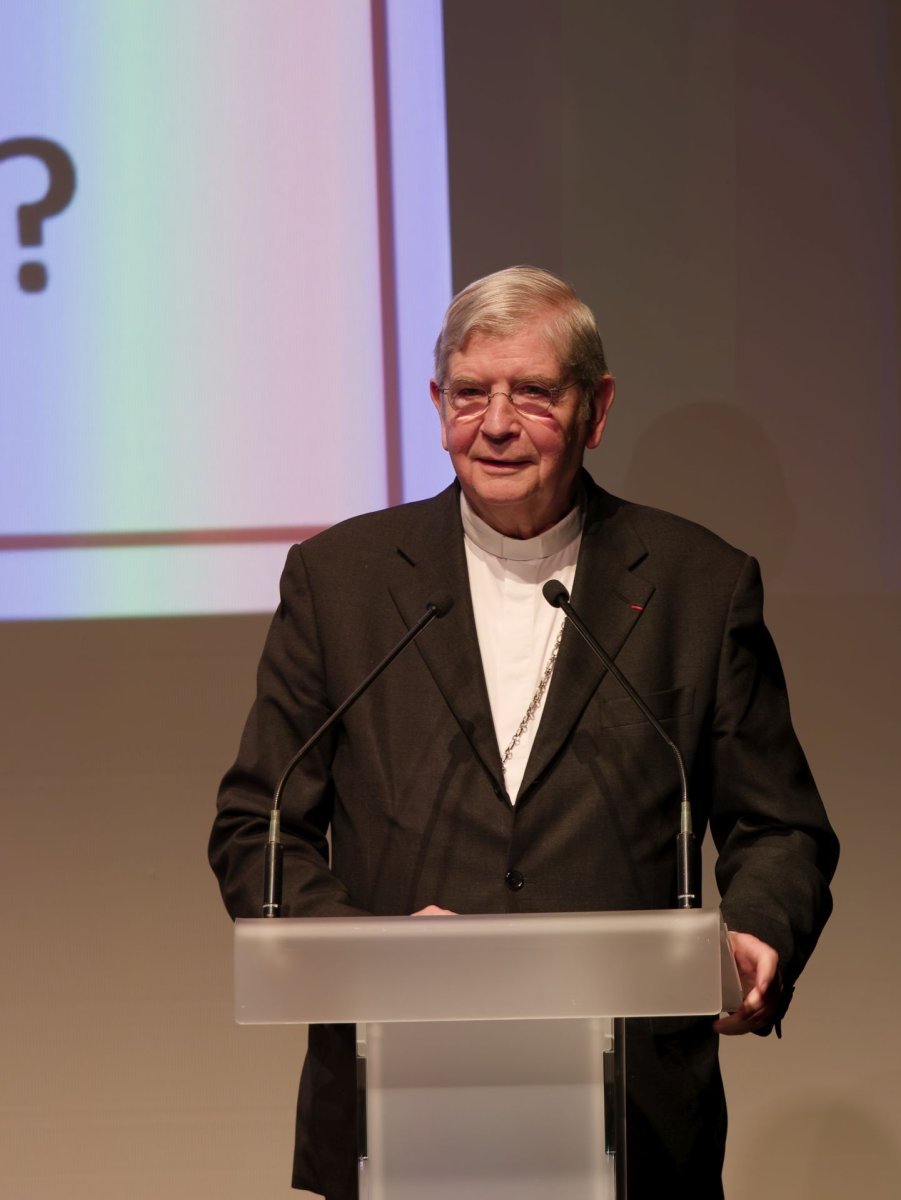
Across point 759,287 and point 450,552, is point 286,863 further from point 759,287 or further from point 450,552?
point 759,287

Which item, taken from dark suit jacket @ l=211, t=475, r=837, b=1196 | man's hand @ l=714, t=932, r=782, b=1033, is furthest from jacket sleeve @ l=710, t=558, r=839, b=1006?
man's hand @ l=714, t=932, r=782, b=1033

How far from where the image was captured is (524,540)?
7.32 ft

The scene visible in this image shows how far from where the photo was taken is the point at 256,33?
3072 mm

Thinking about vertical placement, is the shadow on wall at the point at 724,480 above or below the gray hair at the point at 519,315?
below

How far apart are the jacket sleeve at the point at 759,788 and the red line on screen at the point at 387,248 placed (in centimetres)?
102

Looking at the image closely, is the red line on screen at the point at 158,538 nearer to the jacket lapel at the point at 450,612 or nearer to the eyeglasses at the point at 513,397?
the jacket lapel at the point at 450,612

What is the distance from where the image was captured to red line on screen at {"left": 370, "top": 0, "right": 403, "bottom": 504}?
305 centimetres

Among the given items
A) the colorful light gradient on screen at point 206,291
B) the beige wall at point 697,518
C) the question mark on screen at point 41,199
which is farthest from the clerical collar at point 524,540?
the question mark on screen at point 41,199

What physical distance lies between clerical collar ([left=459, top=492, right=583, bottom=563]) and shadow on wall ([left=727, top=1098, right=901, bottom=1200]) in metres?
1.65

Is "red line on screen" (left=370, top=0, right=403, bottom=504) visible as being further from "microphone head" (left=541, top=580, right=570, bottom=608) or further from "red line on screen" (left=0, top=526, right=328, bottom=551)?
"microphone head" (left=541, top=580, right=570, bottom=608)

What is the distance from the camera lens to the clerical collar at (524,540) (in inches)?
87.7

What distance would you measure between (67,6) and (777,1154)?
106 inches

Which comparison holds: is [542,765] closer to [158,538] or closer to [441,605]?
[441,605]

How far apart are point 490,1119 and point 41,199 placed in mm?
2163
